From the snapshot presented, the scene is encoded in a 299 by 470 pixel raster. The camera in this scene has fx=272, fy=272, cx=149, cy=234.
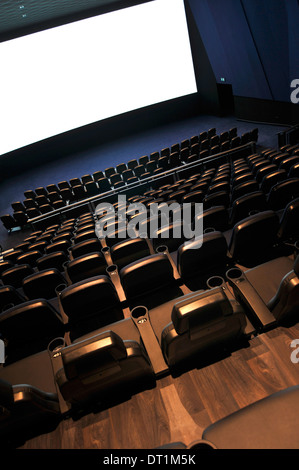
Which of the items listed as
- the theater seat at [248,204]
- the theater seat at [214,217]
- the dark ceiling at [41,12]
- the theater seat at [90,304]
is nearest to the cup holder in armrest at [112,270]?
the theater seat at [90,304]

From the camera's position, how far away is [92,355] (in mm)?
1462

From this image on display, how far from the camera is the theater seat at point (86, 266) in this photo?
9.64 feet

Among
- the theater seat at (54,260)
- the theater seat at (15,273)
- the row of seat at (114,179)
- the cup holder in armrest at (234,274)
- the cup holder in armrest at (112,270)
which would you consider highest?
the cup holder in armrest at (234,274)

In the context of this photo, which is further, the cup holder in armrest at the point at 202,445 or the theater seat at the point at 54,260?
the theater seat at the point at 54,260

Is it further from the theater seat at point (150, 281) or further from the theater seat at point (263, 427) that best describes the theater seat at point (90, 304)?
the theater seat at point (263, 427)

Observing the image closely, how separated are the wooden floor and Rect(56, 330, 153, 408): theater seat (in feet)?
0.64

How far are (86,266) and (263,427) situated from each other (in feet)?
7.12

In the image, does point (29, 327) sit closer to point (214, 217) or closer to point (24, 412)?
point (24, 412)

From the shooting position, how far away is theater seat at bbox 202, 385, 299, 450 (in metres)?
1.26

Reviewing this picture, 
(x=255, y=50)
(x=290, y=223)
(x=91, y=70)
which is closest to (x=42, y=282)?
(x=290, y=223)

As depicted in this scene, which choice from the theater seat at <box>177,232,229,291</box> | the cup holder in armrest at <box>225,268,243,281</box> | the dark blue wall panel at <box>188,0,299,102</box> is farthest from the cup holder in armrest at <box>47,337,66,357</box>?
the dark blue wall panel at <box>188,0,299,102</box>

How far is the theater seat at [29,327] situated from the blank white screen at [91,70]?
11.6 m

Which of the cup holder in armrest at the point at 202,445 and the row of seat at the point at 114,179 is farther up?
the cup holder in armrest at the point at 202,445
